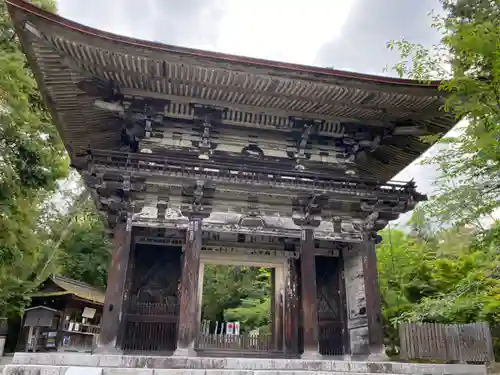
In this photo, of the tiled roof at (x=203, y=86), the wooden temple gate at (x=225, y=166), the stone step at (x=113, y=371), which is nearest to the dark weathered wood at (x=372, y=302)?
the wooden temple gate at (x=225, y=166)

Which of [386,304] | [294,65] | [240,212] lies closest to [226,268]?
[386,304]

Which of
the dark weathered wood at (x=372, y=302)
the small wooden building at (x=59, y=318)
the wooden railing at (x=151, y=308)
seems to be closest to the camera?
the dark weathered wood at (x=372, y=302)

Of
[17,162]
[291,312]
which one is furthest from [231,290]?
[17,162]

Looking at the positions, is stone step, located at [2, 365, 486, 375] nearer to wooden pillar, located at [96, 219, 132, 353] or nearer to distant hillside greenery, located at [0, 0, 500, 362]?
wooden pillar, located at [96, 219, 132, 353]

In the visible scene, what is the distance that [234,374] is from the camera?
592 cm

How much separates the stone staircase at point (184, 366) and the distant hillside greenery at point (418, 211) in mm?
1636

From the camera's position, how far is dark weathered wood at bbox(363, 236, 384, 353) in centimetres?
782

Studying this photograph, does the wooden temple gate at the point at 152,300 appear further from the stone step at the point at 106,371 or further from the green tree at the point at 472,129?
the green tree at the point at 472,129

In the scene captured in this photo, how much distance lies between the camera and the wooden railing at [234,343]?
9.42 meters

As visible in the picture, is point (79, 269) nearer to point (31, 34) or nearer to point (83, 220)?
point (83, 220)

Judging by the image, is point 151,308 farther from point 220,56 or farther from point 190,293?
point 220,56

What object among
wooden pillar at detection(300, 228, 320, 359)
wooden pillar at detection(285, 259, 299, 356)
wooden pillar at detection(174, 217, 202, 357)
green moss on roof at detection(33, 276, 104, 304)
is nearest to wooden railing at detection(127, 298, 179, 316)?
wooden pillar at detection(174, 217, 202, 357)

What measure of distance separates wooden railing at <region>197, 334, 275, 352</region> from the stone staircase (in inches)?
122

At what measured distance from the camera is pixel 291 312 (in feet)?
30.9
